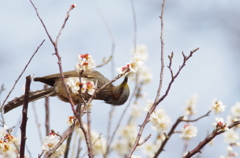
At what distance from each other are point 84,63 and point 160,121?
80 cm

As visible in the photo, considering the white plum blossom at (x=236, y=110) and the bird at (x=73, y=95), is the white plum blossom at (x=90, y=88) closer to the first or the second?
the bird at (x=73, y=95)

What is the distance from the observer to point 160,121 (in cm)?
244

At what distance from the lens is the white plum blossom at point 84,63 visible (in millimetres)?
1876

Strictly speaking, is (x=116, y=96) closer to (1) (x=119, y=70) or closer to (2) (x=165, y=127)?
(2) (x=165, y=127)

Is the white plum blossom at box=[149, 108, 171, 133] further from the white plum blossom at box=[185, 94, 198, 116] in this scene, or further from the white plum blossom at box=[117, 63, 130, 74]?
the white plum blossom at box=[185, 94, 198, 116]

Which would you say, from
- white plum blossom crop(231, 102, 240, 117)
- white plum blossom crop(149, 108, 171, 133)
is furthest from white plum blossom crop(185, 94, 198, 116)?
white plum blossom crop(149, 108, 171, 133)

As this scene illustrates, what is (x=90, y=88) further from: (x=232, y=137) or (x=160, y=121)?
(x=232, y=137)

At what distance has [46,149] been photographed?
2059 mm

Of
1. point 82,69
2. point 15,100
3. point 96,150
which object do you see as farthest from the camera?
point 96,150

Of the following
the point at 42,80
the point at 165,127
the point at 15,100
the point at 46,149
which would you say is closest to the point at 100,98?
the point at 42,80

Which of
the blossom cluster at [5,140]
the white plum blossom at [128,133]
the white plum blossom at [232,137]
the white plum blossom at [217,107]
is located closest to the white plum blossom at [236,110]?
the white plum blossom at [232,137]

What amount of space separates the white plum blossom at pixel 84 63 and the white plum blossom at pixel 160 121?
26.4 inches

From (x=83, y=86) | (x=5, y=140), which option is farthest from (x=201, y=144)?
(x=5, y=140)

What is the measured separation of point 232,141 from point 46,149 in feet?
6.68
